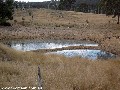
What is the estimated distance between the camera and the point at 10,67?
14.8m

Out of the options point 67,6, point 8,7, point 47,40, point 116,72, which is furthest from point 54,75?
point 67,6

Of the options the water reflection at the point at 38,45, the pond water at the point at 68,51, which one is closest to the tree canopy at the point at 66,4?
the water reflection at the point at 38,45

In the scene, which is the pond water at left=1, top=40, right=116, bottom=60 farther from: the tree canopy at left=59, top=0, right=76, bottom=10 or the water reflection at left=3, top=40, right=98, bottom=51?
the tree canopy at left=59, top=0, right=76, bottom=10

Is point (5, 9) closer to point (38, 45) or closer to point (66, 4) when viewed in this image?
point (38, 45)

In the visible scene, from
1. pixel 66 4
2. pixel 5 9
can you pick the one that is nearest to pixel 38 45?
pixel 5 9

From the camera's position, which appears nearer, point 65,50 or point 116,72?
point 116,72

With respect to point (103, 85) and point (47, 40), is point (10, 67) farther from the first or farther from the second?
point (47, 40)

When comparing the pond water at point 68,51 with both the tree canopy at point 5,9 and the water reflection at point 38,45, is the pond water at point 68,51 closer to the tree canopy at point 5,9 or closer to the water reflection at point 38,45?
the water reflection at point 38,45

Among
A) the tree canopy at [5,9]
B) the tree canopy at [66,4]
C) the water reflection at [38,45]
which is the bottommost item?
the water reflection at [38,45]

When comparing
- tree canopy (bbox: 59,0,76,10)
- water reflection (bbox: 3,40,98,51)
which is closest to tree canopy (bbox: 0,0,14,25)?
water reflection (bbox: 3,40,98,51)

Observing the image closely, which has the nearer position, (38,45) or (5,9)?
(38,45)

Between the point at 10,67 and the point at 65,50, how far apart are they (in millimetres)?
23466

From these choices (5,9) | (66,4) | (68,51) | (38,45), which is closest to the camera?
(68,51)

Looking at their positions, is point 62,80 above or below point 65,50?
above
